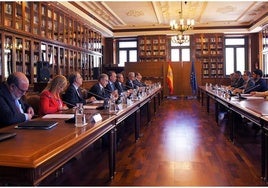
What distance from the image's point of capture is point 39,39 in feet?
24.1

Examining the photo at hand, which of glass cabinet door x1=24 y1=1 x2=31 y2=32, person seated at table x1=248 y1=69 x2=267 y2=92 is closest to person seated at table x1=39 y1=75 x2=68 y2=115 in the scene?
glass cabinet door x1=24 y1=1 x2=31 y2=32

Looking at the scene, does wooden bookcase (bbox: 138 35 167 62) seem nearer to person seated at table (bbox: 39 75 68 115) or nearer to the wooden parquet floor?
the wooden parquet floor

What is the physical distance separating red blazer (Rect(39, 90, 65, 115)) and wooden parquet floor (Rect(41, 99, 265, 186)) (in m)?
0.68

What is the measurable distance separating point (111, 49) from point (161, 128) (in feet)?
31.6

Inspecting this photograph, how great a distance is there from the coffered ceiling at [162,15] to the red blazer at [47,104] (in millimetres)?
5291

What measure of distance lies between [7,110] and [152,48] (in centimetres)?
1264

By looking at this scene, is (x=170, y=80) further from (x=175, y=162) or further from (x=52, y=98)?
(x=52, y=98)

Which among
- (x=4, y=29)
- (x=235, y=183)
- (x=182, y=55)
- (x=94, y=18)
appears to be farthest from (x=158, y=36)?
(x=235, y=183)

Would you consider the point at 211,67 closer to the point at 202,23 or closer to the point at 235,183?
the point at 202,23

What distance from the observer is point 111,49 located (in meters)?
15.2

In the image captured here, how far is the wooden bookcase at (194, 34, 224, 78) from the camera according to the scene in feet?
47.7

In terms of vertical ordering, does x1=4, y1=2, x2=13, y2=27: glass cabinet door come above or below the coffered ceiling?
below

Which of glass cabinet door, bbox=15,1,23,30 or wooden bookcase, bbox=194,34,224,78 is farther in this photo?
wooden bookcase, bbox=194,34,224,78

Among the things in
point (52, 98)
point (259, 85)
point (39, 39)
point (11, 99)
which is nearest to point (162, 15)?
point (39, 39)
